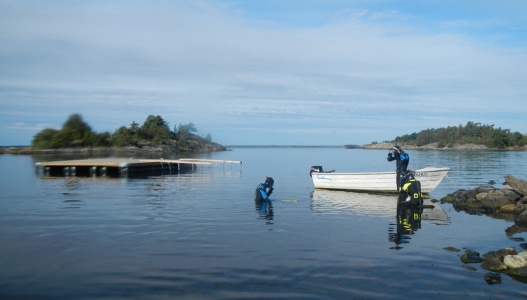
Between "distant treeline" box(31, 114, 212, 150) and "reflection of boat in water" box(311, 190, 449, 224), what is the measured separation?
22227 mm

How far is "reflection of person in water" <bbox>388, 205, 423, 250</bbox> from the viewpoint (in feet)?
46.8

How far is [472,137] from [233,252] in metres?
153

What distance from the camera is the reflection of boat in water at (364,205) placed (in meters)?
19.6

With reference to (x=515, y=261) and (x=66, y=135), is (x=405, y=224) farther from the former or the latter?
(x=66, y=135)

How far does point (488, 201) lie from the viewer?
70.7ft

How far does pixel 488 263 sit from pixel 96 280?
9.18 m

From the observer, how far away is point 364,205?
22.3 m

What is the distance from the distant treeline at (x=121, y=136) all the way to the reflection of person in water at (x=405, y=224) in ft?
94.0

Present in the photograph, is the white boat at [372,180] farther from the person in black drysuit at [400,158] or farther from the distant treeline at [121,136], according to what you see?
the distant treeline at [121,136]

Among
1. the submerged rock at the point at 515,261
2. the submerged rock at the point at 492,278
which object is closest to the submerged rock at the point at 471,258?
the submerged rock at the point at 515,261

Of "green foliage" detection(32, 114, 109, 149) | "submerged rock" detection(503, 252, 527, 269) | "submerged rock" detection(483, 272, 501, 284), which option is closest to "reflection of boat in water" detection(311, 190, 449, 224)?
"submerged rock" detection(503, 252, 527, 269)

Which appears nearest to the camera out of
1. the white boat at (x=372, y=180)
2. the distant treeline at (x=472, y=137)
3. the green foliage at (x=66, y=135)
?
the white boat at (x=372, y=180)

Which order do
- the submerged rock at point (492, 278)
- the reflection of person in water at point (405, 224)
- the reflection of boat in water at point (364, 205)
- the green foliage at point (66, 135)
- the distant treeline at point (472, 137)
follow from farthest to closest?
the distant treeline at point (472, 137) → the green foliage at point (66, 135) → the reflection of boat in water at point (364, 205) → the reflection of person in water at point (405, 224) → the submerged rock at point (492, 278)

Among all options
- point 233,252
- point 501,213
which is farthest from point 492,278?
point 501,213
